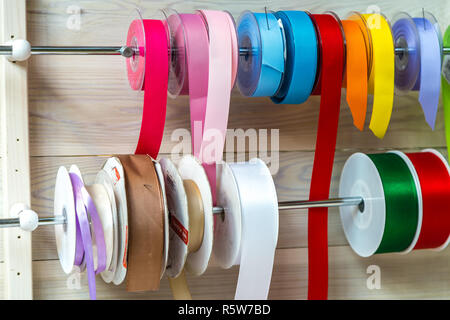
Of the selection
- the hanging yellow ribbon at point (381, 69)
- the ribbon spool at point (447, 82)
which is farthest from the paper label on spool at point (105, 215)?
the ribbon spool at point (447, 82)

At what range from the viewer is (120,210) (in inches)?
37.0

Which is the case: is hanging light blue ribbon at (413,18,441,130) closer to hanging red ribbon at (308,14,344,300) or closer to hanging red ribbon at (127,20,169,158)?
hanging red ribbon at (308,14,344,300)

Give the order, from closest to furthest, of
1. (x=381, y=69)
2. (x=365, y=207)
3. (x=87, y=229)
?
(x=87, y=229) < (x=381, y=69) < (x=365, y=207)

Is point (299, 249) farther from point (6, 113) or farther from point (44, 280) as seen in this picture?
point (6, 113)

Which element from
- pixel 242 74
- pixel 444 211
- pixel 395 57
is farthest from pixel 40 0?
pixel 444 211

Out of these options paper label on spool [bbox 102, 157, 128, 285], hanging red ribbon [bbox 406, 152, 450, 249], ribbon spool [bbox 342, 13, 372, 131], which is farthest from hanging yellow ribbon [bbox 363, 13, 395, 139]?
paper label on spool [bbox 102, 157, 128, 285]

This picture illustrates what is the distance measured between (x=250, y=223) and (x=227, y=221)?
71 mm

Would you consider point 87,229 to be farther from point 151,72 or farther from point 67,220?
point 151,72

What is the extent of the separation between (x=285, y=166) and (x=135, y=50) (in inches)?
15.2

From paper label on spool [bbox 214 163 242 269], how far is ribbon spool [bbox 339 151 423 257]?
0.29 meters

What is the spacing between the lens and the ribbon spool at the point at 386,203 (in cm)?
108

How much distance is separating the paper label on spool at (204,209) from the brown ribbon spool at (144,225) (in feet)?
0.24

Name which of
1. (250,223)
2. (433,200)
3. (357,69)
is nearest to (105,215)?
(250,223)

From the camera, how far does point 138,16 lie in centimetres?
107
